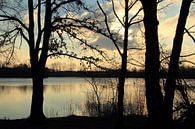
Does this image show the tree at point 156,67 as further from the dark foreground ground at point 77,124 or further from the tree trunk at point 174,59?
the dark foreground ground at point 77,124

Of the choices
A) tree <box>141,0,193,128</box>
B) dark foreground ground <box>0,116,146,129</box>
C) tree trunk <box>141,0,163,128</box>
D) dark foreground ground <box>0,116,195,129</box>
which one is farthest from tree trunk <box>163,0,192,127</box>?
dark foreground ground <box>0,116,146,129</box>

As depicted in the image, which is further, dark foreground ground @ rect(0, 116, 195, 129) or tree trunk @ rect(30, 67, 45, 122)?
tree trunk @ rect(30, 67, 45, 122)

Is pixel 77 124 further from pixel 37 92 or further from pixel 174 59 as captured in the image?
pixel 174 59

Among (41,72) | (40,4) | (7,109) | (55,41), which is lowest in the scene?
(7,109)

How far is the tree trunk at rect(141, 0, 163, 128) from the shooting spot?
44.8 ft

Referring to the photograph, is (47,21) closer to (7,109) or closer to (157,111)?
(157,111)

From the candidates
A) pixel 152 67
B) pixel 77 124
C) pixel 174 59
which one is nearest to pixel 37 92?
pixel 77 124

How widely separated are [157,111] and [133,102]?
617 inches

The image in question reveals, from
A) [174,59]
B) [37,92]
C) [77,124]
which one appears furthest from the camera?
[37,92]

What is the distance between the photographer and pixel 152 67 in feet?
45.2

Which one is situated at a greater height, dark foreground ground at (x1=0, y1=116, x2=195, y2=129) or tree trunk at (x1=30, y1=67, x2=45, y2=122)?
tree trunk at (x1=30, y1=67, x2=45, y2=122)

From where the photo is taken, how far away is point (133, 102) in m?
29.2

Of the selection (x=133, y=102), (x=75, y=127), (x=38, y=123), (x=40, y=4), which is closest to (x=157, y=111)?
(x=75, y=127)

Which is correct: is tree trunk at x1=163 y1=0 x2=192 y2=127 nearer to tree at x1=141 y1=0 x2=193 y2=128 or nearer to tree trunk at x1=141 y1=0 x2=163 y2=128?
tree at x1=141 y1=0 x2=193 y2=128
